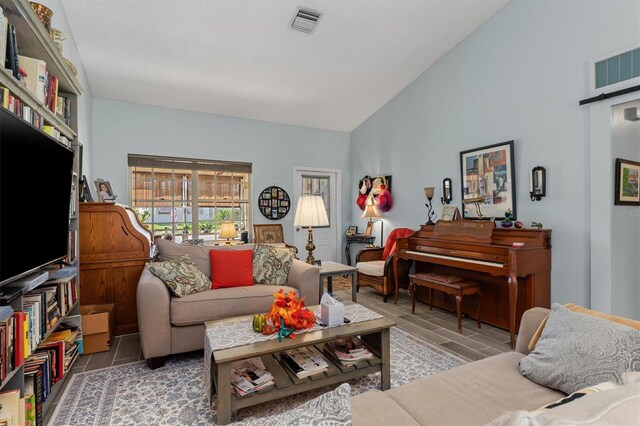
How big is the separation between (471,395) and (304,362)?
100 cm

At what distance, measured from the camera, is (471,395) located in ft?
4.29

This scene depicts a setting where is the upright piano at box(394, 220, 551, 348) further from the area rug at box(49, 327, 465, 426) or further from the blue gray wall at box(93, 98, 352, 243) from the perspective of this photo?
the blue gray wall at box(93, 98, 352, 243)

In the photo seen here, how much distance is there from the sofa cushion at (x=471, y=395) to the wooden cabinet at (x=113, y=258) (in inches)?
107

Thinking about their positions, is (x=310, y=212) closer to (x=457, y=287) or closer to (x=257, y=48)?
(x=457, y=287)

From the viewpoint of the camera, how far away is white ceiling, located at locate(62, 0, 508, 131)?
10.5 ft

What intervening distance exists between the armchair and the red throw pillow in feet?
6.15

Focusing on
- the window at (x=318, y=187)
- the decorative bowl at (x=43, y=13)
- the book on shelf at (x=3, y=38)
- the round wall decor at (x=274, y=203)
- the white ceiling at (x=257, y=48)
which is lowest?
the round wall decor at (x=274, y=203)

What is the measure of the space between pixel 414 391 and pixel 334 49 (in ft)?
12.4

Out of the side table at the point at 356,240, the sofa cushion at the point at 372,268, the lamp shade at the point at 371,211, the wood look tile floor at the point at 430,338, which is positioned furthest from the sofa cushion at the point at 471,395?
the side table at the point at 356,240

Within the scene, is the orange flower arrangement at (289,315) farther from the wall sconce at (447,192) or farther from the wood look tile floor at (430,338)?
the wall sconce at (447,192)

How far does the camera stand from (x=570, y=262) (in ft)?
10.1

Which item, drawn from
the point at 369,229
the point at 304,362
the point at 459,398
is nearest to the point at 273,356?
the point at 304,362

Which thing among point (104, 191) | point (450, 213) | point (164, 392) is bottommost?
point (164, 392)

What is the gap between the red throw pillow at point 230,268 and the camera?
3053 mm
